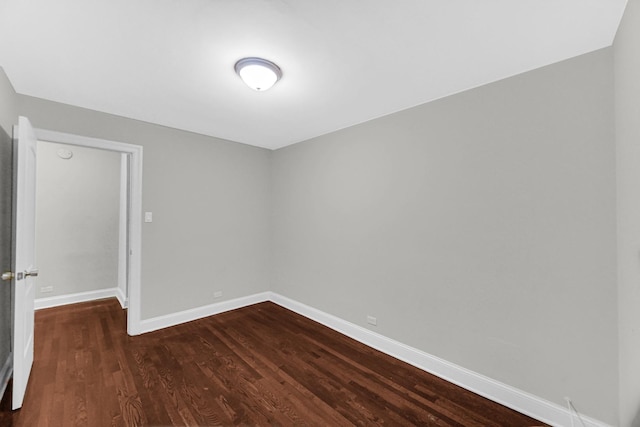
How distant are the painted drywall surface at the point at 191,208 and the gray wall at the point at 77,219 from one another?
1824mm

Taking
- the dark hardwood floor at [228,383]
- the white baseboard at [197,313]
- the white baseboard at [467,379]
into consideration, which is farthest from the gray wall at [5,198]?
the white baseboard at [467,379]

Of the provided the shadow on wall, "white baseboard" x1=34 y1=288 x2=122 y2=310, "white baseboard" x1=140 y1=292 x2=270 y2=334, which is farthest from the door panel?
the shadow on wall

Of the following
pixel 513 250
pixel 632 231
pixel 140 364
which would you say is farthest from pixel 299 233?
pixel 632 231

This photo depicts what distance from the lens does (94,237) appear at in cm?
409

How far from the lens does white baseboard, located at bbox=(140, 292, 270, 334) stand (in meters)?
3.03

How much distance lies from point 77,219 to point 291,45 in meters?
4.34

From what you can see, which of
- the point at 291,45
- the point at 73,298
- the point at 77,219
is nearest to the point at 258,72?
the point at 291,45

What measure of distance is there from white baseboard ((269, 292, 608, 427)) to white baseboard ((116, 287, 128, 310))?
294 cm

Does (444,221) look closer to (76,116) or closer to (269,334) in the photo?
(269,334)

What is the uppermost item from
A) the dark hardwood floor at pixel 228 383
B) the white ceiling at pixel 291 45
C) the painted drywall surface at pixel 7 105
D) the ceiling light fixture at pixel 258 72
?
the white ceiling at pixel 291 45

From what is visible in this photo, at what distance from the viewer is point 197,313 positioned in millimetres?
3387

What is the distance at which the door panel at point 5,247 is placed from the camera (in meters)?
2.00

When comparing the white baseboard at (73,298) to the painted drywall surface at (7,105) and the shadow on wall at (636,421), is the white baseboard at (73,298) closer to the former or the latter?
the painted drywall surface at (7,105)

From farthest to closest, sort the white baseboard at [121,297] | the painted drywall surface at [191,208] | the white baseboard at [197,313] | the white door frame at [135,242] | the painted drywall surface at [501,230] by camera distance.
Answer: the white baseboard at [121,297] < the white baseboard at [197,313] < the white door frame at [135,242] < the painted drywall surface at [191,208] < the painted drywall surface at [501,230]
